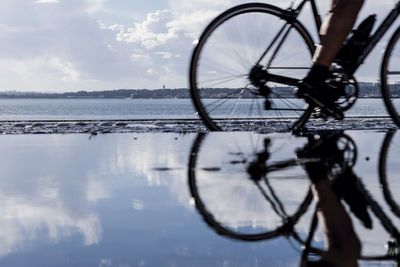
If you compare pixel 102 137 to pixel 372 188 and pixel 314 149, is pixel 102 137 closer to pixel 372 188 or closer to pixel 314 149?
pixel 314 149

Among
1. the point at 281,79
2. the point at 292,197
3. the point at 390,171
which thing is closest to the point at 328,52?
the point at 281,79

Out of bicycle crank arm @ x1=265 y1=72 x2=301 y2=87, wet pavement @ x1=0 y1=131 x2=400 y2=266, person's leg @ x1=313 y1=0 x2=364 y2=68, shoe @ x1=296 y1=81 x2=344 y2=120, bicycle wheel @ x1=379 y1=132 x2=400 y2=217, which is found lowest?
wet pavement @ x1=0 y1=131 x2=400 y2=266

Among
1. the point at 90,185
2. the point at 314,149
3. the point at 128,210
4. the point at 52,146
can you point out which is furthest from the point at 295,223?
the point at 52,146

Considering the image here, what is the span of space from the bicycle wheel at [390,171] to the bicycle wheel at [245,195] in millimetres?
373

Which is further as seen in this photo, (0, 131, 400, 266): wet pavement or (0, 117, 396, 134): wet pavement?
(0, 117, 396, 134): wet pavement

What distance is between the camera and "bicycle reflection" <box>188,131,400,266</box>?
1516mm

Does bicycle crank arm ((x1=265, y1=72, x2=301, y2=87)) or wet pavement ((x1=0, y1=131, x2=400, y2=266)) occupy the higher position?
bicycle crank arm ((x1=265, y1=72, x2=301, y2=87))

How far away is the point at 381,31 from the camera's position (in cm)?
421

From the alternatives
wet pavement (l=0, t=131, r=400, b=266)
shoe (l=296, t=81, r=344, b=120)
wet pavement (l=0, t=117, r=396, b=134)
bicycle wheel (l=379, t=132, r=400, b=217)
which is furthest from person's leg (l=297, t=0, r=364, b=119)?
wet pavement (l=0, t=117, r=396, b=134)

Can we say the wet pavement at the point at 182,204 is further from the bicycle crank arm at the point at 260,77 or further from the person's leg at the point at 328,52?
the bicycle crank arm at the point at 260,77

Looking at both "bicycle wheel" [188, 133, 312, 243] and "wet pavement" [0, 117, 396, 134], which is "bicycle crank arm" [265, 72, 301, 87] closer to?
"bicycle wheel" [188, 133, 312, 243]

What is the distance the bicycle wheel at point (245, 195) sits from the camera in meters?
1.67

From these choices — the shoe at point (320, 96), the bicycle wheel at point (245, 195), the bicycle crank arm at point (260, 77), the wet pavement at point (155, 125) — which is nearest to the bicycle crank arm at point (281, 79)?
the bicycle crank arm at point (260, 77)

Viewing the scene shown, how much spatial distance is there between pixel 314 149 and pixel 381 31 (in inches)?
60.2
